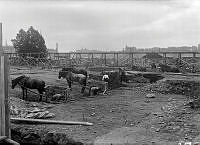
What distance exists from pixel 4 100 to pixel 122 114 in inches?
206

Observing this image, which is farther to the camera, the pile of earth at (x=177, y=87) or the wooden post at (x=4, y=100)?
the pile of earth at (x=177, y=87)

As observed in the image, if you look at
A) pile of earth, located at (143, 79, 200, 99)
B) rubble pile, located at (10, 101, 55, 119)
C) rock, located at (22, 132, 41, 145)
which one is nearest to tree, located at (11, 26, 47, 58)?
pile of earth, located at (143, 79, 200, 99)

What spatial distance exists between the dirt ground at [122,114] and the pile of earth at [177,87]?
101cm

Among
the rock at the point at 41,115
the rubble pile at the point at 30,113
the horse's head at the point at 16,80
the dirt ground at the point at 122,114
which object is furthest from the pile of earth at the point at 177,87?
the rock at the point at 41,115

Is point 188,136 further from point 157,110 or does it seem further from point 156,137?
point 157,110

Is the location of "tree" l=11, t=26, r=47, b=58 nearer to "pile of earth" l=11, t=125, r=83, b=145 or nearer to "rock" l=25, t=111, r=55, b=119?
"rock" l=25, t=111, r=55, b=119

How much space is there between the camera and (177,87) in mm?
20578

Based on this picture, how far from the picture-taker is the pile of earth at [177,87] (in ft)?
65.6

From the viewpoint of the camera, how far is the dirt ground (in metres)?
10.8

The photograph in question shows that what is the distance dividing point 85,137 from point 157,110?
5090 mm

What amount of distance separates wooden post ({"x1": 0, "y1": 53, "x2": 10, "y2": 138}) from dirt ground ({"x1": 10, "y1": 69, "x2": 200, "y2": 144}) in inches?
45.4

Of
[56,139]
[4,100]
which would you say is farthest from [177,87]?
[4,100]

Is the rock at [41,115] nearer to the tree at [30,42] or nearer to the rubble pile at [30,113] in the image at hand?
the rubble pile at [30,113]

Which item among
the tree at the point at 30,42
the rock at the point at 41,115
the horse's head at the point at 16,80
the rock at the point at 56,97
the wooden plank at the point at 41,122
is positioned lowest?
the wooden plank at the point at 41,122
